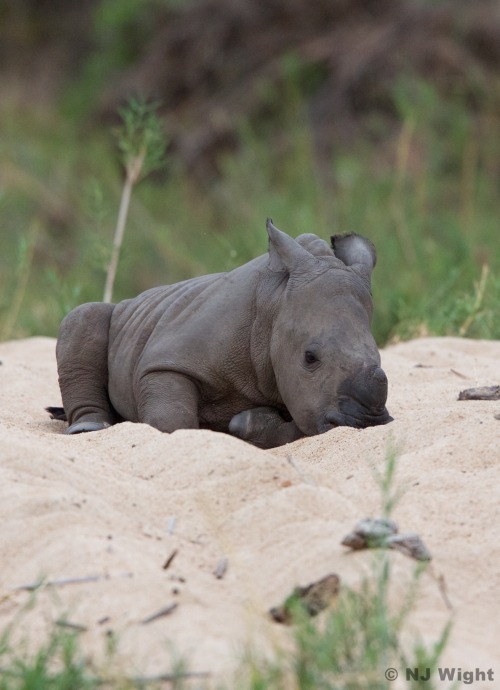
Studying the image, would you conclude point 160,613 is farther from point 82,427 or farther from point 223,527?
point 82,427

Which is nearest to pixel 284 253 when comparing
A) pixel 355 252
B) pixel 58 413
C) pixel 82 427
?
pixel 355 252

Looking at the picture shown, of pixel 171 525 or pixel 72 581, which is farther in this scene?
pixel 171 525

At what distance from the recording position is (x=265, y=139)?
15.0 metres

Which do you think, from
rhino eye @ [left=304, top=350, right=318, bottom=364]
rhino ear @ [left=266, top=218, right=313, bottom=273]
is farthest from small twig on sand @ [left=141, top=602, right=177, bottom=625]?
rhino ear @ [left=266, top=218, right=313, bottom=273]

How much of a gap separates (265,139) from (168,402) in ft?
33.8

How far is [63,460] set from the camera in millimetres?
3975

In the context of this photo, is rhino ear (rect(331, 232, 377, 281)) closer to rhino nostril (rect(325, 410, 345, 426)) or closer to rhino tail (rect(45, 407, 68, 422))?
rhino nostril (rect(325, 410, 345, 426))

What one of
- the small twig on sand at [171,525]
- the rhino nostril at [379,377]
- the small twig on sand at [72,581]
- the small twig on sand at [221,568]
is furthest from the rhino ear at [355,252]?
the small twig on sand at [72,581]

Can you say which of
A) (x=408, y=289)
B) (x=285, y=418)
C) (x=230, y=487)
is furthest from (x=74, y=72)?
(x=230, y=487)

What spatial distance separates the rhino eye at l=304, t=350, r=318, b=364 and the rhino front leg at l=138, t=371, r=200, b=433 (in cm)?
57

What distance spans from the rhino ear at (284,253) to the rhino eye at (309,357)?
1.37 ft

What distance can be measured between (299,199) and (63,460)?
29.2ft

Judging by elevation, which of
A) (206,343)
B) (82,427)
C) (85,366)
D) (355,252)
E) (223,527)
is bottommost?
(82,427)

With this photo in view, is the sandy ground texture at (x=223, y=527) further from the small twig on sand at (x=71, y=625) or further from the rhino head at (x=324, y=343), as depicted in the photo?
the rhino head at (x=324, y=343)
